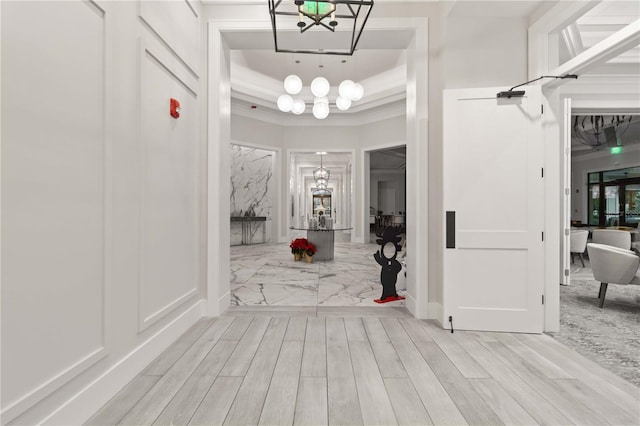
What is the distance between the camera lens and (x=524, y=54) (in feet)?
9.72

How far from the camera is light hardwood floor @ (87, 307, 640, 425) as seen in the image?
5.49 feet

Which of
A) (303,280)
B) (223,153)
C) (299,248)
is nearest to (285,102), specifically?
(299,248)

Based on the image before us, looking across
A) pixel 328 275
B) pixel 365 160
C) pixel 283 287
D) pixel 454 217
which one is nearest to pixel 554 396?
pixel 454 217

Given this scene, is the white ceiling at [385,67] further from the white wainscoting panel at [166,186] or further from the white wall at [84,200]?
the white wall at [84,200]

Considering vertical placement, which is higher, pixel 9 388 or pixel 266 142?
pixel 266 142

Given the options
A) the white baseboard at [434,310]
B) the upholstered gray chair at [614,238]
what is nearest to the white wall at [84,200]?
the white baseboard at [434,310]

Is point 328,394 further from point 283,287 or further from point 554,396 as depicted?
point 283,287

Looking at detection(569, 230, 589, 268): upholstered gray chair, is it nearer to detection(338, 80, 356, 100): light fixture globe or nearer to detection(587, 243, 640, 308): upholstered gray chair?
detection(587, 243, 640, 308): upholstered gray chair

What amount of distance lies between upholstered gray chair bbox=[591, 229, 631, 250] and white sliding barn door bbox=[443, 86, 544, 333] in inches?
189

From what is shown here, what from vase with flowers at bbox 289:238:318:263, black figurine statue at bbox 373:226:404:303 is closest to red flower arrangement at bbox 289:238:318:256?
vase with flowers at bbox 289:238:318:263

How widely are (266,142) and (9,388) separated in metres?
7.65

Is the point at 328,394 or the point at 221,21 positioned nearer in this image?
the point at 328,394

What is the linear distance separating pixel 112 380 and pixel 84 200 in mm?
1070

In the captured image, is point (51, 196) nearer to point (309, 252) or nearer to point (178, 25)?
point (178, 25)
